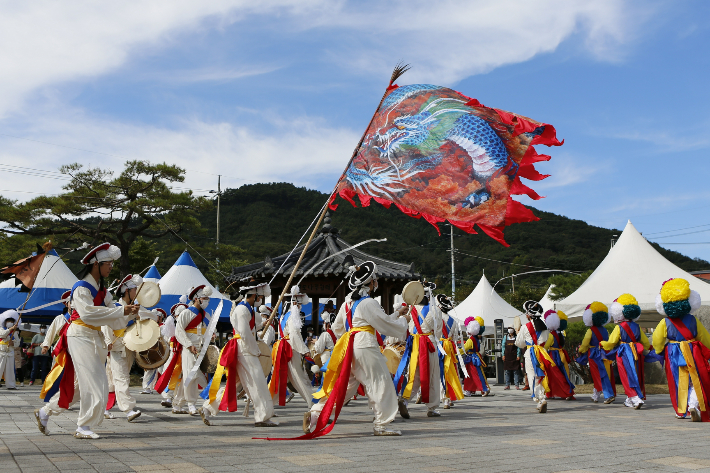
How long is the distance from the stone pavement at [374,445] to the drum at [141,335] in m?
1.09

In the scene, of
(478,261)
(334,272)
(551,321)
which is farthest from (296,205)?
(551,321)

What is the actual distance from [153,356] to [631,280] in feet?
42.3

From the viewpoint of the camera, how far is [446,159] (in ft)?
29.2

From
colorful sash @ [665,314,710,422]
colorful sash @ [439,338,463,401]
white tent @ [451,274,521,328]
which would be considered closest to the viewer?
colorful sash @ [665,314,710,422]

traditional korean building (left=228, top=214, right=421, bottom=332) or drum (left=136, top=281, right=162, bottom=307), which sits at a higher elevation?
traditional korean building (left=228, top=214, right=421, bottom=332)

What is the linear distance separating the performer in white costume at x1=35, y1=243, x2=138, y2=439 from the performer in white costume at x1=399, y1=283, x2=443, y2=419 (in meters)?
4.15

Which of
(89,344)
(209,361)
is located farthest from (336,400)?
(209,361)

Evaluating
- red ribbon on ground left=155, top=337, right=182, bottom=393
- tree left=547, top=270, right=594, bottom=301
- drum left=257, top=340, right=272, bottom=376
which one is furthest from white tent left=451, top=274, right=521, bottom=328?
drum left=257, top=340, right=272, bottom=376

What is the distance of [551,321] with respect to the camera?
11.5 metres

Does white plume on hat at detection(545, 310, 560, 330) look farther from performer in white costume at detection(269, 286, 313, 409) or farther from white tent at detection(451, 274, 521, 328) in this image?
white tent at detection(451, 274, 521, 328)

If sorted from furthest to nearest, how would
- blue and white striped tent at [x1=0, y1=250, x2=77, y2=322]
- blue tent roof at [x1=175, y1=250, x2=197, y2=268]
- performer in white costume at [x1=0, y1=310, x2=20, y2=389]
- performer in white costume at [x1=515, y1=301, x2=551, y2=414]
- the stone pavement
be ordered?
blue tent roof at [x1=175, y1=250, x2=197, y2=268]
blue and white striped tent at [x1=0, y1=250, x2=77, y2=322]
performer in white costume at [x1=0, y1=310, x2=20, y2=389]
performer in white costume at [x1=515, y1=301, x2=551, y2=414]
the stone pavement

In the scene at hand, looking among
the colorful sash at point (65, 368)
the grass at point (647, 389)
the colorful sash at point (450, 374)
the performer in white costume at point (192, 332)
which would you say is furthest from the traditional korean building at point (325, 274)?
the colorful sash at point (65, 368)

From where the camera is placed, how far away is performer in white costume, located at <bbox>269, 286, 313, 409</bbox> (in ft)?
30.3

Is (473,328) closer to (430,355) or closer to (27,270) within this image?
(430,355)
